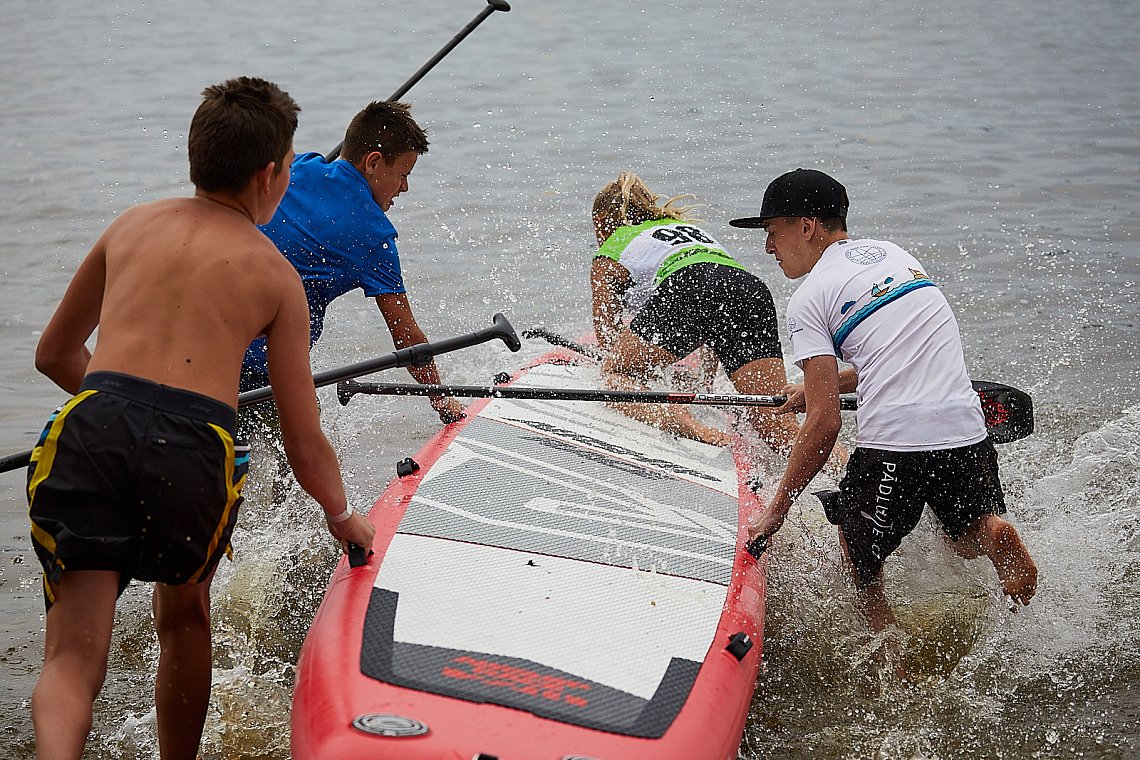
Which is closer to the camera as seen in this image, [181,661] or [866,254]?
[181,661]

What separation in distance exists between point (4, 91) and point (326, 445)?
13.6 m

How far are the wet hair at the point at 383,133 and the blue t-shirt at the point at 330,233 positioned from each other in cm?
10

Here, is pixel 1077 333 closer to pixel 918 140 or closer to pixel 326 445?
pixel 918 140

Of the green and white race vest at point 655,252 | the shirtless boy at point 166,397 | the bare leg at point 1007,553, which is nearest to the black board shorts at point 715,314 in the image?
the green and white race vest at point 655,252

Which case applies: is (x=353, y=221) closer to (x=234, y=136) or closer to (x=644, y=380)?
(x=234, y=136)

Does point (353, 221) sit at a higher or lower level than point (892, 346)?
higher

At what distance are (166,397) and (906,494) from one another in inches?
91.7

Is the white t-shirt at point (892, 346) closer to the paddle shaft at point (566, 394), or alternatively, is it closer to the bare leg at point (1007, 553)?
the bare leg at point (1007, 553)

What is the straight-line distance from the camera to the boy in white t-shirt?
3.70 meters

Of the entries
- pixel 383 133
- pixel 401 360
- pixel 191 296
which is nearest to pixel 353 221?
pixel 383 133

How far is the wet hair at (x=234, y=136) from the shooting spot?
278 centimetres

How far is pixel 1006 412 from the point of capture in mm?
4426

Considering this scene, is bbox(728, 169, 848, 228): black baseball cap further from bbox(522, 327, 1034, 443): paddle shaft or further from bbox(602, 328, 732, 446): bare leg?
bbox(602, 328, 732, 446): bare leg

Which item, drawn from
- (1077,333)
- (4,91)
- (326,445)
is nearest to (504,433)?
(326,445)
